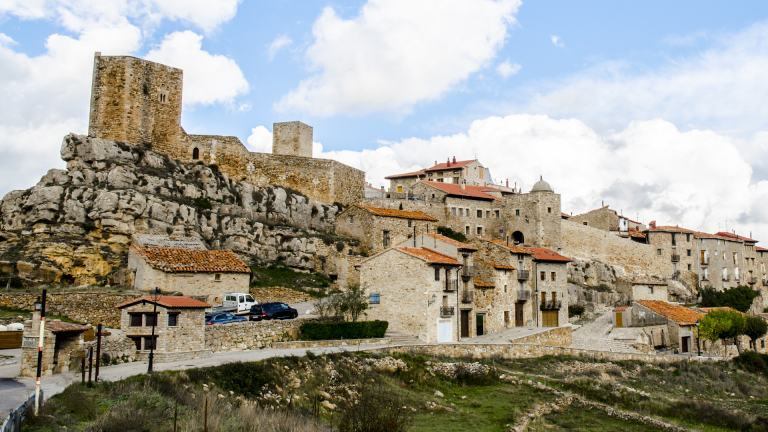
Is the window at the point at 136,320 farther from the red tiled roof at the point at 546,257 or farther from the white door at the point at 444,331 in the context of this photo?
the red tiled roof at the point at 546,257

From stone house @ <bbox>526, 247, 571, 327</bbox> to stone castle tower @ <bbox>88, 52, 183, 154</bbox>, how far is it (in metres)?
30.0

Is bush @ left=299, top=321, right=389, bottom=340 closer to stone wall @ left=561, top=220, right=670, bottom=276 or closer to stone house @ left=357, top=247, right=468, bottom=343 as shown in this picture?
stone house @ left=357, top=247, right=468, bottom=343

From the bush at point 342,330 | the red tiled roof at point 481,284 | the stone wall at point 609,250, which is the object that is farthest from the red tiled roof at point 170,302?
the stone wall at point 609,250

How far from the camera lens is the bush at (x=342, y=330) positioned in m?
30.4

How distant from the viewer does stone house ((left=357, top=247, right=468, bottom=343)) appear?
112 feet

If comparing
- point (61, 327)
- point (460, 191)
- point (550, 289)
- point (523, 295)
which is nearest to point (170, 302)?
point (61, 327)

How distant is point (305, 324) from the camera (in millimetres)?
30453

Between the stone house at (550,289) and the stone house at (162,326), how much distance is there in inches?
1108

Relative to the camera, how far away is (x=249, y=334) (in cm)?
2825

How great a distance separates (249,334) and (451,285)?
42.6 ft

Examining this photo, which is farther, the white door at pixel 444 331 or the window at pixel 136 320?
the white door at pixel 444 331

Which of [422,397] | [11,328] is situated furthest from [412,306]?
[11,328]

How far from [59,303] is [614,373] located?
93.4 ft

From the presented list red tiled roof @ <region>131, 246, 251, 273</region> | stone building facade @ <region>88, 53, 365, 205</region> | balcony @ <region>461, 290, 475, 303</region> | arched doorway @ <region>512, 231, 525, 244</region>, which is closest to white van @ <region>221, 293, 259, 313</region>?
red tiled roof @ <region>131, 246, 251, 273</region>
